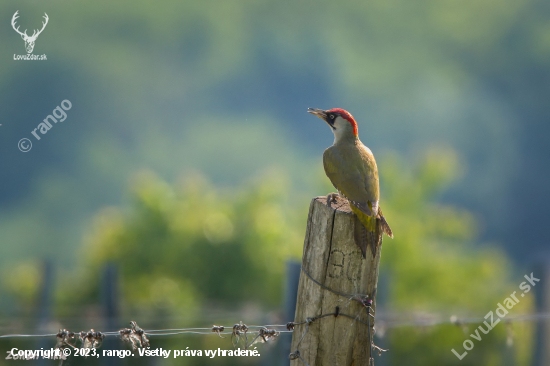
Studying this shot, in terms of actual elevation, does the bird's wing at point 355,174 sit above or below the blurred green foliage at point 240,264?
below

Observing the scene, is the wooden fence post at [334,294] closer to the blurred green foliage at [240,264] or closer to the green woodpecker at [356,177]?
the green woodpecker at [356,177]

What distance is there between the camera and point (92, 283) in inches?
400

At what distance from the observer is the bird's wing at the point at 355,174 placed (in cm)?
342

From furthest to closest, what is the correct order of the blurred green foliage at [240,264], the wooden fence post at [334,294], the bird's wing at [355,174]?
the blurred green foliage at [240,264] < the bird's wing at [355,174] < the wooden fence post at [334,294]

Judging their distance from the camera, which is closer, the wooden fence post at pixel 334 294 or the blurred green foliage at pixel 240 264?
the wooden fence post at pixel 334 294

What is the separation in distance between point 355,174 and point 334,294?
4.48ft

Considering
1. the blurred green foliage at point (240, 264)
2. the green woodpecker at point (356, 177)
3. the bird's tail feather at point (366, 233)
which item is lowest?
the bird's tail feather at point (366, 233)

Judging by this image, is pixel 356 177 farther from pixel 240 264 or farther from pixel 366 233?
pixel 240 264

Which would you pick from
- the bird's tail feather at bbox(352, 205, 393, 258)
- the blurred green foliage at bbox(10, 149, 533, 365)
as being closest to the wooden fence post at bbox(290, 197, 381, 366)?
the bird's tail feather at bbox(352, 205, 393, 258)

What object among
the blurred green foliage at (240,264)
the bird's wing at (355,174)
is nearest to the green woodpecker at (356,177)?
the bird's wing at (355,174)

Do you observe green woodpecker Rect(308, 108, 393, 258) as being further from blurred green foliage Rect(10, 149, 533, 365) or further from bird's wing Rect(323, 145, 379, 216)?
blurred green foliage Rect(10, 149, 533, 365)

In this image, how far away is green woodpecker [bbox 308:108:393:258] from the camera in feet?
9.12

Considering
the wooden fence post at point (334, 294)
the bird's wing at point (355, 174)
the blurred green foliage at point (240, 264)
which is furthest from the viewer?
the blurred green foliage at point (240, 264)

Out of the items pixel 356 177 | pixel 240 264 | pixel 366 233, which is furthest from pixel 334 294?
pixel 240 264
